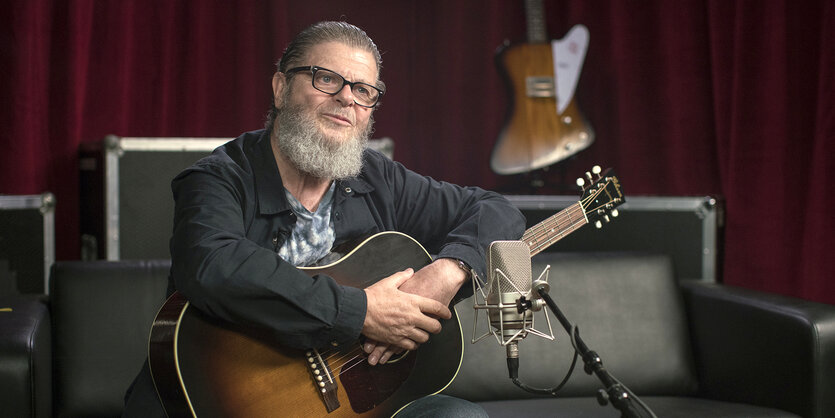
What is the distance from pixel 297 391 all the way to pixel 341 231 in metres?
0.44

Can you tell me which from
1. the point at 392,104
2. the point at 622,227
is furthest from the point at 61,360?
the point at 392,104

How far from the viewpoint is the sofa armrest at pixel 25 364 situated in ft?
5.75

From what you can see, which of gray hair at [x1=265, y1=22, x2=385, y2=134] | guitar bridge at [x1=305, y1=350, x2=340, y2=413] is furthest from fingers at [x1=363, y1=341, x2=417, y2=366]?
gray hair at [x1=265, y1=22, x2=385, y2=134]

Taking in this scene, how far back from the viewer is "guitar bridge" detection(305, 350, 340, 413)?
1657 mm

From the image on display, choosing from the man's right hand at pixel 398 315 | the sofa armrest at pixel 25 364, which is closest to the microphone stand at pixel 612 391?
the man's right hand at pixel 398 315

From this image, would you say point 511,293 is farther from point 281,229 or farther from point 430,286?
point 281,229

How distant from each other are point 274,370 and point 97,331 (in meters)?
0.82

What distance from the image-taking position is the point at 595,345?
242 centimetres

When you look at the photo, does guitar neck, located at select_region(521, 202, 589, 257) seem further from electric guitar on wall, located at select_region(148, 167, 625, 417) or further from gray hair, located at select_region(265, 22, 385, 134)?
gray hair, located at select_region(265, 22, 385, 134)

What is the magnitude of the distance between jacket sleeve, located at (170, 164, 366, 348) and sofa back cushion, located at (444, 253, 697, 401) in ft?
2.56

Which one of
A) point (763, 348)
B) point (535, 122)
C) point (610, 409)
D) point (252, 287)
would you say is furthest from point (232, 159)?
point (535, 122)

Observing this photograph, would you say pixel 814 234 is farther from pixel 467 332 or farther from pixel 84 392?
pixel 84 392

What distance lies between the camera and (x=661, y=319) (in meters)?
2.48

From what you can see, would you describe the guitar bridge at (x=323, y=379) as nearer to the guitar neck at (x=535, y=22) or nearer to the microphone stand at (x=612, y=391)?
the microphone stand at (x=612, y=391)
